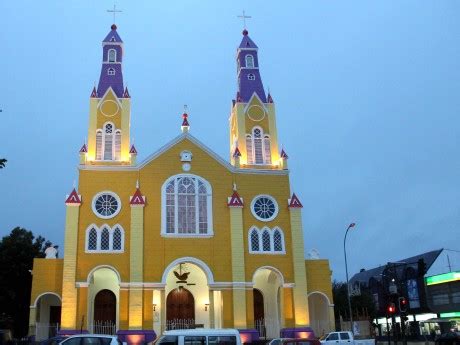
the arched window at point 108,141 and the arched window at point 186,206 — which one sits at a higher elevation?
the arched window at point 108,141

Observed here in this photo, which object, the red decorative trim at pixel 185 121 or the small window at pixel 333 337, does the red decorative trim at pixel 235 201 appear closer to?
the red decorative trim at pixel 185 121

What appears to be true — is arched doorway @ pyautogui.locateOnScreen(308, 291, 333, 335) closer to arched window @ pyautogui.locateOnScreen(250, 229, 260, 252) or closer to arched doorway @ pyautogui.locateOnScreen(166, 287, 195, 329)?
arched window @ pyautogui.locateOnScreen(250, 229, 260, 252)

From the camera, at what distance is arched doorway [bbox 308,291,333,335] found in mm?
39750

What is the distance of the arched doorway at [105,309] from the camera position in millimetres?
37281

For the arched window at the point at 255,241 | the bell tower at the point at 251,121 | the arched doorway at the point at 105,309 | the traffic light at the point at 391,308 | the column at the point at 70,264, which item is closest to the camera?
the traffic light at the point at 391,308

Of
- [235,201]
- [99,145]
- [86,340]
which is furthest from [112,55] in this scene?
[86,340]

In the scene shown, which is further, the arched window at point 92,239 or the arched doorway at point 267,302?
the arched doorway at point 267,302

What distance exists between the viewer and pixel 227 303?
1463 inches

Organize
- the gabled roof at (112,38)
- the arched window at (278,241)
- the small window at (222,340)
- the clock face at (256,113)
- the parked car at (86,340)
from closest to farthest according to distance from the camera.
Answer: the parked car at (86,340), the small window at (222,340), the arched window at (278,241), the clock face at (256,113), the gabled roof at (112,38)

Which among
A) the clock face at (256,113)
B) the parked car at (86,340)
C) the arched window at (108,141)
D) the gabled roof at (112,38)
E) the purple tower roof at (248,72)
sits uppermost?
the gabled roof at (112,38)

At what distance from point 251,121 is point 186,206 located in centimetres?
896

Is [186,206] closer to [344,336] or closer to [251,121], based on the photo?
[251,121]

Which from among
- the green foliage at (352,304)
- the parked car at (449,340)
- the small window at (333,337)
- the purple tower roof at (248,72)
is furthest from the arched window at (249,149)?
the green foliage at (352,304)

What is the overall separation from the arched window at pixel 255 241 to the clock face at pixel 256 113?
9.29 metres
